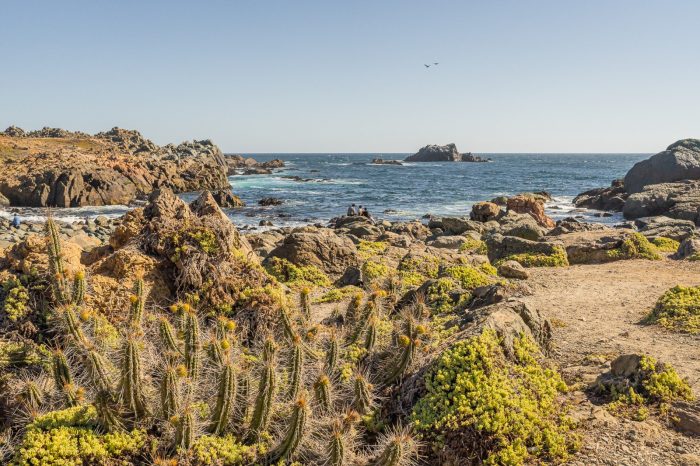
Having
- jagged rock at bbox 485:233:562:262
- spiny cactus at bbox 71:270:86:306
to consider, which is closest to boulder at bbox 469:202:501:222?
jagged rock at bbox 485:233:562:262

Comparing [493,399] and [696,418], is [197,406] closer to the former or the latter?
[493,399]

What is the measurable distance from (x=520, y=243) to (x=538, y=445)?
1143 centimetres

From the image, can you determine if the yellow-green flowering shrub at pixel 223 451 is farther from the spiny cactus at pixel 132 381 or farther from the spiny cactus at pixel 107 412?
the spiny cactus at pixel 107 412

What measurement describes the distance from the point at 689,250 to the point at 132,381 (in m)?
17.0

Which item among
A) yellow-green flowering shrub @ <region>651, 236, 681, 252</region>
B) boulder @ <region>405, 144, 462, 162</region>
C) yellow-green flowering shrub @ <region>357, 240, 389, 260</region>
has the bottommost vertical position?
yellow-green flowering shrub @ <region>651, 236, 681, 252</region>

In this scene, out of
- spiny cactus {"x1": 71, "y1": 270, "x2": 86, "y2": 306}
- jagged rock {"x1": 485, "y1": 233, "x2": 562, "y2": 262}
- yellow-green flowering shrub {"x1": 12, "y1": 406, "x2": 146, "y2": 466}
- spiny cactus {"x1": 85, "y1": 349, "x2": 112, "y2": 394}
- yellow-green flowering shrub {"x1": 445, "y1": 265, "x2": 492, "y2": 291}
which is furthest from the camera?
jagged rock {"x1": 485, "y1": 233, "x2": 562, "y2": 262}

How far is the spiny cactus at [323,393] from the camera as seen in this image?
5398mm

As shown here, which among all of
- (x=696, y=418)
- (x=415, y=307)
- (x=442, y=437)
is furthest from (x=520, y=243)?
(x=442, y=437)

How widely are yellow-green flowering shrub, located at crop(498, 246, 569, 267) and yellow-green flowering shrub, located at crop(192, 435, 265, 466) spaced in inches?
473

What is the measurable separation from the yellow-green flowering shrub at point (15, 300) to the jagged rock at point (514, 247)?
524 inches

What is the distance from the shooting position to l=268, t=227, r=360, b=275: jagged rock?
42.7 feet

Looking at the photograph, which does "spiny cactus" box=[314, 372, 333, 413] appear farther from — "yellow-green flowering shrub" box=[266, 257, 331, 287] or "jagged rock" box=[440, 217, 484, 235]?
"jagged rock" box=[440, 217, 484, 235]

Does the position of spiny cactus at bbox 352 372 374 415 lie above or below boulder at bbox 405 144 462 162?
below

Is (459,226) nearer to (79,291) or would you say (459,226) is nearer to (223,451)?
(79,291)
